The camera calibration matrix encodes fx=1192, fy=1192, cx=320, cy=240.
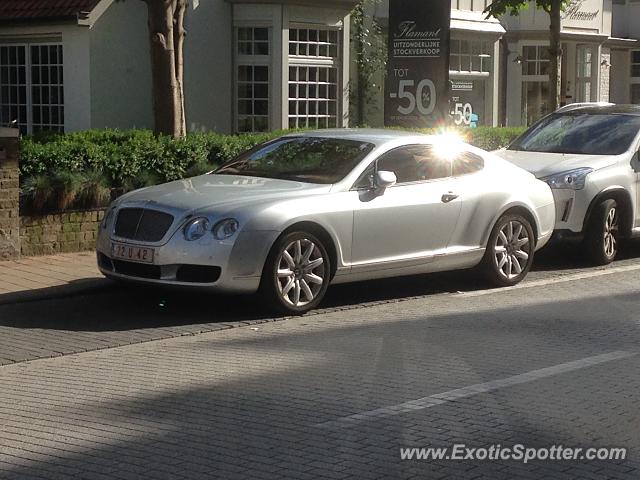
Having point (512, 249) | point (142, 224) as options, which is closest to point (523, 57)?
point (512, 249)

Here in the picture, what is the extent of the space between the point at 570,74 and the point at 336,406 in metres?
25.1

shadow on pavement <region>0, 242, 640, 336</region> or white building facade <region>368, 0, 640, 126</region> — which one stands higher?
white building facade <region>368, 0, 640, 126</region>

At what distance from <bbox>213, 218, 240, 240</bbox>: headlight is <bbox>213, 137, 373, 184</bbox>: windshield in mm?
1175

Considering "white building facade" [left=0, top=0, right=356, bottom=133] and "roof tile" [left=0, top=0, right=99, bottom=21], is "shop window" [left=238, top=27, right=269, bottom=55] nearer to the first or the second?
"white building facade" [left=0, top=0, right=356, bottom=133]

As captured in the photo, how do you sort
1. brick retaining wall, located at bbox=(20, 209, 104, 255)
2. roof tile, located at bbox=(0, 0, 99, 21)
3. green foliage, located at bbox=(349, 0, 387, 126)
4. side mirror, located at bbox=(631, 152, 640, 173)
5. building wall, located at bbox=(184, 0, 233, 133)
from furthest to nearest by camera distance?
green foliage, located at bbox=(349, 0, 387, 126) → building wall, located at bbox=(184, 0, 233, 133) → roof tile, located at bbox=(0, 0, 99, 21) → side mirror, located at bbox=(631, 152, 640, 173) → brick retaining wall, located at bbox=(20, 209, 104, 255)

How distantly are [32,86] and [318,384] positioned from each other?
14.1m

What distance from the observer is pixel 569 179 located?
12930 millimetres

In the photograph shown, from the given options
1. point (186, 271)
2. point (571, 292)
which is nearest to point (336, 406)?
point (186, 271)

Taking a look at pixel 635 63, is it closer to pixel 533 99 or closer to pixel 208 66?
pixel 533 99

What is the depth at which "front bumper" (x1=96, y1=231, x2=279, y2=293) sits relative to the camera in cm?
934

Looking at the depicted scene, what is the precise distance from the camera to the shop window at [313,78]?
68.5 ft

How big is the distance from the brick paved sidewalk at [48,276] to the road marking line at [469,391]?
4.64 meters

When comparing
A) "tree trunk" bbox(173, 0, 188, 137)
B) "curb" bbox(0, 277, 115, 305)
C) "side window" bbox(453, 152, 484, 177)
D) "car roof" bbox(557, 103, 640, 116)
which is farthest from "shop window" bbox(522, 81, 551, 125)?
"curb" bbox(0, 277, 115, 305)

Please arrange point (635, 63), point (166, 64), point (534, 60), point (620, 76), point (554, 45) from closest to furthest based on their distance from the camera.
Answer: point (166, 64) → point (554, 45) → point (534, 60) → point (620, 76) → point (635, 63)
